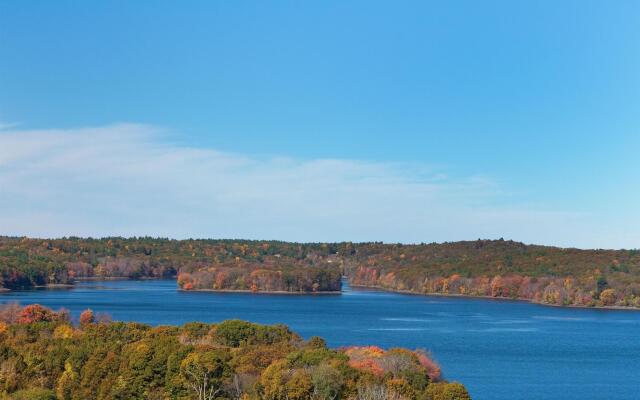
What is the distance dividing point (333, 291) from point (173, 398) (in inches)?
4867

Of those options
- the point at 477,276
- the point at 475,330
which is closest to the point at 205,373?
the point at 475,330

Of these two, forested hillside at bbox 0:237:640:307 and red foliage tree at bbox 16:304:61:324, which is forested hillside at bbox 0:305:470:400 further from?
forested hillside at bbox 0:237:640:307

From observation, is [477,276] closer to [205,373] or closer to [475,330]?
[475,330]

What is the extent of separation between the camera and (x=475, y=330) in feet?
284

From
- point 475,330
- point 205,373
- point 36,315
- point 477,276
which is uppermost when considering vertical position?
point 477,276

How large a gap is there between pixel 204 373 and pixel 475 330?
176ft

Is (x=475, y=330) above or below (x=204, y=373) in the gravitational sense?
above

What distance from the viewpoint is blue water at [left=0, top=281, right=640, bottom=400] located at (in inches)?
2158

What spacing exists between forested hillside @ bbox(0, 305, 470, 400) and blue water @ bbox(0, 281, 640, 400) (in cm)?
1130

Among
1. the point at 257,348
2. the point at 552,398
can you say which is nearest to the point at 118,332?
the point at 257,348

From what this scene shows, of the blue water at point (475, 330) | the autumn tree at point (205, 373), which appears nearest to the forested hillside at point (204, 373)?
the autumn tree at point (205, 373)

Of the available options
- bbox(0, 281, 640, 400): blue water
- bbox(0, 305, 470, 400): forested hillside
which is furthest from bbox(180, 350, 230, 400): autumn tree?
bbox(0, 281, 640, 400): blue water

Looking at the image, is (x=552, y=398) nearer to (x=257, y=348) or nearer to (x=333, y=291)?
(x=257, y=348)

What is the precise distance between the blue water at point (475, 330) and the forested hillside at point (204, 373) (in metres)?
11.3
